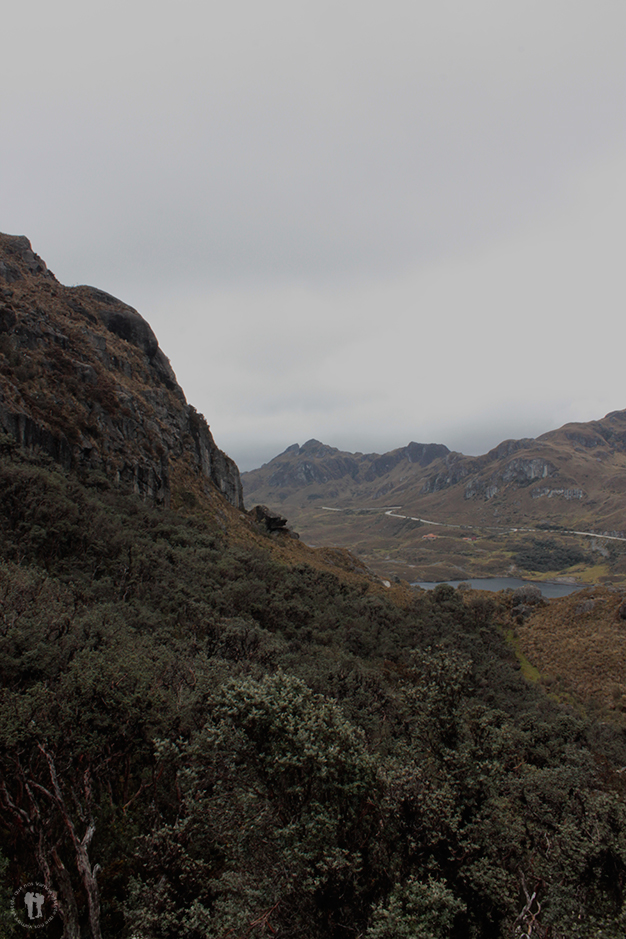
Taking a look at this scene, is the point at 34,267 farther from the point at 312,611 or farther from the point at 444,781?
the point at 444,781

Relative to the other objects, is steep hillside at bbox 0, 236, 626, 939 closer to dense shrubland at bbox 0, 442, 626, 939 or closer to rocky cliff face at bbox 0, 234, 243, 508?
dense shrubland at bbox 0, 442, 626, 939

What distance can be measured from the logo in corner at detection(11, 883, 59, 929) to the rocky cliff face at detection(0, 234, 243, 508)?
43.8 meters

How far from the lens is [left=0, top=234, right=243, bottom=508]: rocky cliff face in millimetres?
50094

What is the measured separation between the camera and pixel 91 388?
195ft

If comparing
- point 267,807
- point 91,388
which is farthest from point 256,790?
point 91,388

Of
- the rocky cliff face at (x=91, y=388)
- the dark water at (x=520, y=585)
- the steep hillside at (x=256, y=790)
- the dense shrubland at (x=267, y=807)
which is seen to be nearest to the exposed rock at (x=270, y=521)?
the rocky cliff face at (x=91, y=388)

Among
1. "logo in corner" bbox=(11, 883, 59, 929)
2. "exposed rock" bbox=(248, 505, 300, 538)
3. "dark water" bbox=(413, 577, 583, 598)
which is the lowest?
"dark water" bbox=(413, 577, 583, 598)

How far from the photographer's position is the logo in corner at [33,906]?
36.4 feet

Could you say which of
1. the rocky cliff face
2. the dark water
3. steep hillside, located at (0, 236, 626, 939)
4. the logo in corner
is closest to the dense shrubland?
steep hillside, located at (0, 236, 626, 939)

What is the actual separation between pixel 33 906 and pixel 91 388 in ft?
194

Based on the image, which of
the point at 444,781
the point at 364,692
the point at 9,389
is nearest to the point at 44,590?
the point at 364,692

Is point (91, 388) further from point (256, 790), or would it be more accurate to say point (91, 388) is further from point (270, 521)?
point (256, 790)

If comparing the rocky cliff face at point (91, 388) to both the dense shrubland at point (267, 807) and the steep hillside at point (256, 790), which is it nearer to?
the steep hillside at point (256, 790)

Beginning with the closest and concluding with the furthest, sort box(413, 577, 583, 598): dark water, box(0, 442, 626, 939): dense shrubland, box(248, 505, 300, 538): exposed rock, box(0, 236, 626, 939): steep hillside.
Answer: box(0, 442, 626, 939): dense shrubland → box(0, 236, 626, 939): steep hillside → box(248, 505, 300, 538): exposed rock → box(413, 577, 583, 598): dark water
